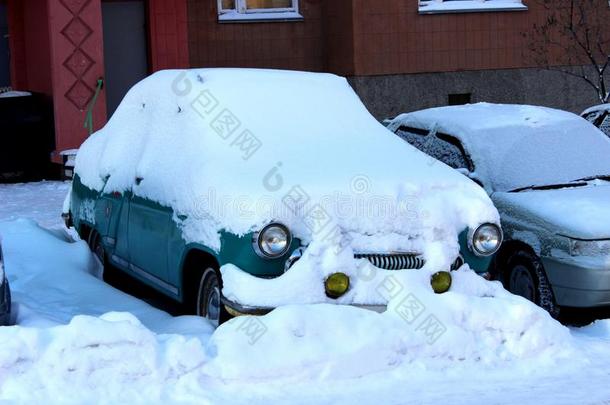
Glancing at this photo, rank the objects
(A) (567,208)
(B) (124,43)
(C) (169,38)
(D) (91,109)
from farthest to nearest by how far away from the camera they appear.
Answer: (B) (124,43) < (C) (169,38) < (D) (91,109) < (A) (567,208)

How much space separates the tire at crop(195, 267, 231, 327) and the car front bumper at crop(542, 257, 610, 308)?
2374mm

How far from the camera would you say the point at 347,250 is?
5992 mm

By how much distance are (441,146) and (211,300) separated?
9.87 ft

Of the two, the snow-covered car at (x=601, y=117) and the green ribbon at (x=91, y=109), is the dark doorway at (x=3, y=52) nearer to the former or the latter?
the green ribbon at (x=91, y=109)

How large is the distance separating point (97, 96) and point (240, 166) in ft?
29.7

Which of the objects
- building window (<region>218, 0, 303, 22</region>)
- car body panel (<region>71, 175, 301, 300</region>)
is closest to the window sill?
building window (<region>218, 0, 303, 22</region>)

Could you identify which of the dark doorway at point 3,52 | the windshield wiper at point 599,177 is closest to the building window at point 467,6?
the dark doorway at point 3,52

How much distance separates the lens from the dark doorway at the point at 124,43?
16.7 meters

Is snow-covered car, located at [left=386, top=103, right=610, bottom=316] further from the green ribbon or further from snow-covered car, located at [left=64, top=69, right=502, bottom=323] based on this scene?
the green ribbon

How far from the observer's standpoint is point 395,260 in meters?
6.11

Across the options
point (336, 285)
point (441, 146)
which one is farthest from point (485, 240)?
point (441, 146)

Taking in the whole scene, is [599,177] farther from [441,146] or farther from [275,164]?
[275,164]

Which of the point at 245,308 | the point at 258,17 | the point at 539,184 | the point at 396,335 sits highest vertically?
the point at 258,17

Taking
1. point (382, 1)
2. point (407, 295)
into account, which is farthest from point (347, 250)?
point (382, 1)
